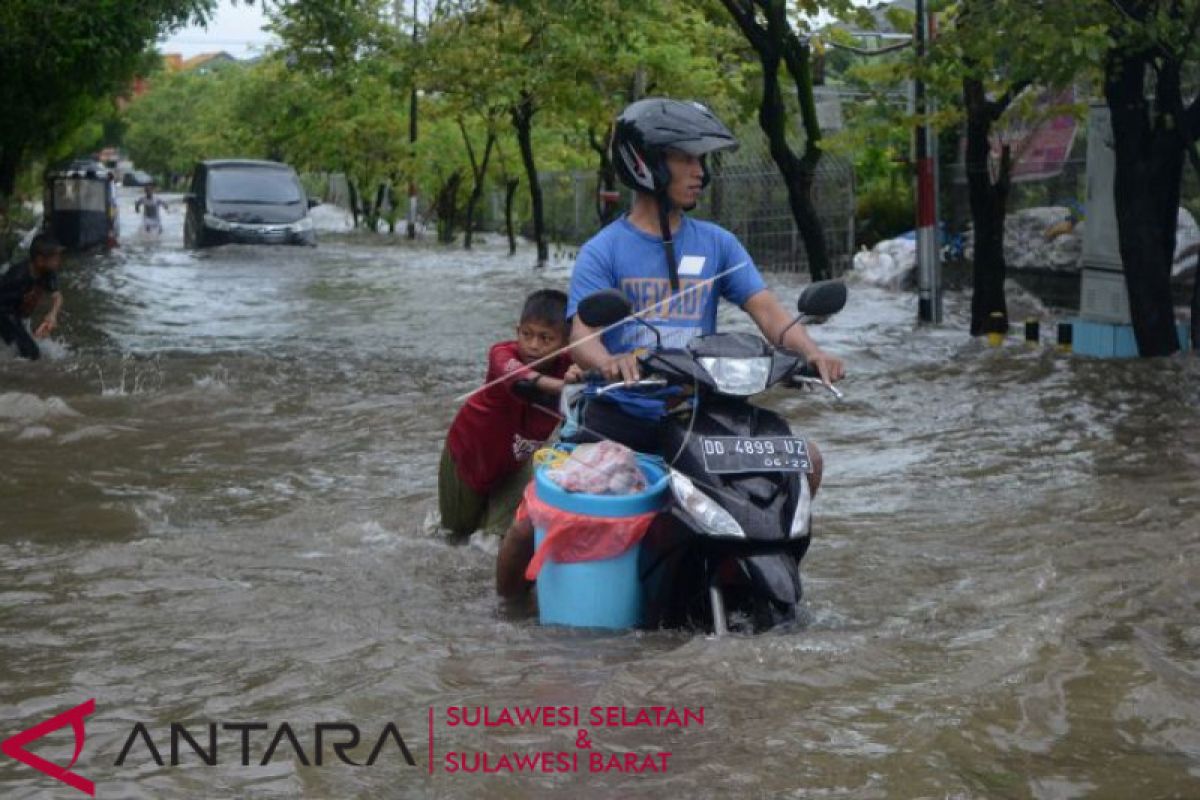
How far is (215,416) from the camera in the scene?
12438mm

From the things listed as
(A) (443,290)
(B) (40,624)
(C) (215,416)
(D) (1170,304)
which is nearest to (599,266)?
(B) (40,624)

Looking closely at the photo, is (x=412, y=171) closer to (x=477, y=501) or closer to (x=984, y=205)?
(x=984, y=205)

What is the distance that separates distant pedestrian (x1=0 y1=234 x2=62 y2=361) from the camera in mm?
14539

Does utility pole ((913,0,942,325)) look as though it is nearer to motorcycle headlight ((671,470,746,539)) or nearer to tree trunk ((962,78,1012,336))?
tree trunk ((962,78,1012,336))

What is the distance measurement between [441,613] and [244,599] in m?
0.79

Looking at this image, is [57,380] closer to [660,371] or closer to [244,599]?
[244,599]

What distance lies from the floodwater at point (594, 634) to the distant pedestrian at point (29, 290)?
945mm

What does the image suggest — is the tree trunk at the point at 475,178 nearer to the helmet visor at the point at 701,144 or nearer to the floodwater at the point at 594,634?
the floodwater at the point at 594,634

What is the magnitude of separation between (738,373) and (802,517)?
1.52 ft

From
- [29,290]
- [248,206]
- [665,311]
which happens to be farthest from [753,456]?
[248,206]

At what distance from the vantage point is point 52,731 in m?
4.98

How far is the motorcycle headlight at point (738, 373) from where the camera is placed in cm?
531

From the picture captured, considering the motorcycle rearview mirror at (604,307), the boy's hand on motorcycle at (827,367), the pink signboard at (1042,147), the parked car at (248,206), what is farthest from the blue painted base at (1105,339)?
the parked car at (248,206)
